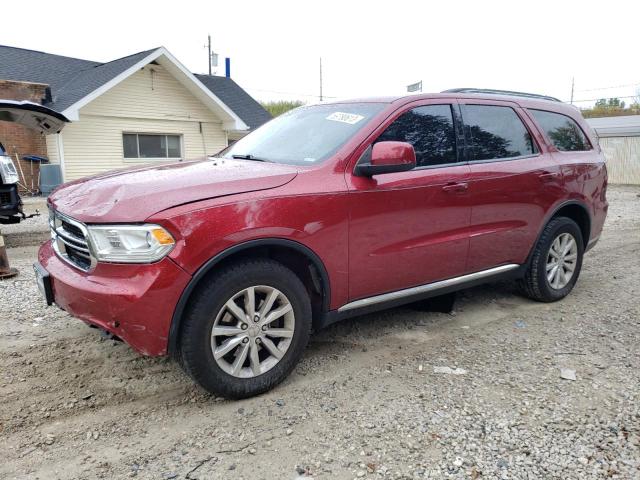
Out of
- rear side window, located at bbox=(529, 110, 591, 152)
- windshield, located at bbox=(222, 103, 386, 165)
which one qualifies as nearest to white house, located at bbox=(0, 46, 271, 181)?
windshield, located at bbox=(222, 103, 386, 165)

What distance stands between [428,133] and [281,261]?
159cm

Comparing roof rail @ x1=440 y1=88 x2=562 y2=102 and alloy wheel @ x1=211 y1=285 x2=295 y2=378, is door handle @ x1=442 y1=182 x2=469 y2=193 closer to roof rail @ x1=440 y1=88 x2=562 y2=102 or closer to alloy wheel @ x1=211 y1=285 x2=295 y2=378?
roof rail @ x1=440 y1=88 x2=562 y2=102

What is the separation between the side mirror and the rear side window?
2.08 metres

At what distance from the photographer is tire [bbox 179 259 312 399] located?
274 centimetres

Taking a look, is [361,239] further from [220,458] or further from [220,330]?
[220,458]

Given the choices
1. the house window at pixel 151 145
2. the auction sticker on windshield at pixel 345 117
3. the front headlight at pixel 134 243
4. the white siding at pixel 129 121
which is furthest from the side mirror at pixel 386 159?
the house window at pixel 151 145

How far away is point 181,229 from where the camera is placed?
2615 mm

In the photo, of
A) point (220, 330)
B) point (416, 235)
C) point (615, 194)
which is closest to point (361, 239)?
point (416, 235)

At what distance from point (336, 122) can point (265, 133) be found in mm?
786

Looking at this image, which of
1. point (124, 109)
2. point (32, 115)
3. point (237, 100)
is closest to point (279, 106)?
A: point (237, 100)

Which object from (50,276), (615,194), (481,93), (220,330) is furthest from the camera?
(615,194)

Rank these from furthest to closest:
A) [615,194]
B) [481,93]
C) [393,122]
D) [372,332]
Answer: [615,194] → [481,93] → [372,332] → [393,122]

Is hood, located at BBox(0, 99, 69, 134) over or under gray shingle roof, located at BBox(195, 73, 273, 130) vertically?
under

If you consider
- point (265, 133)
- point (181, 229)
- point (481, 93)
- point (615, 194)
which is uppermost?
point (481, 93)
